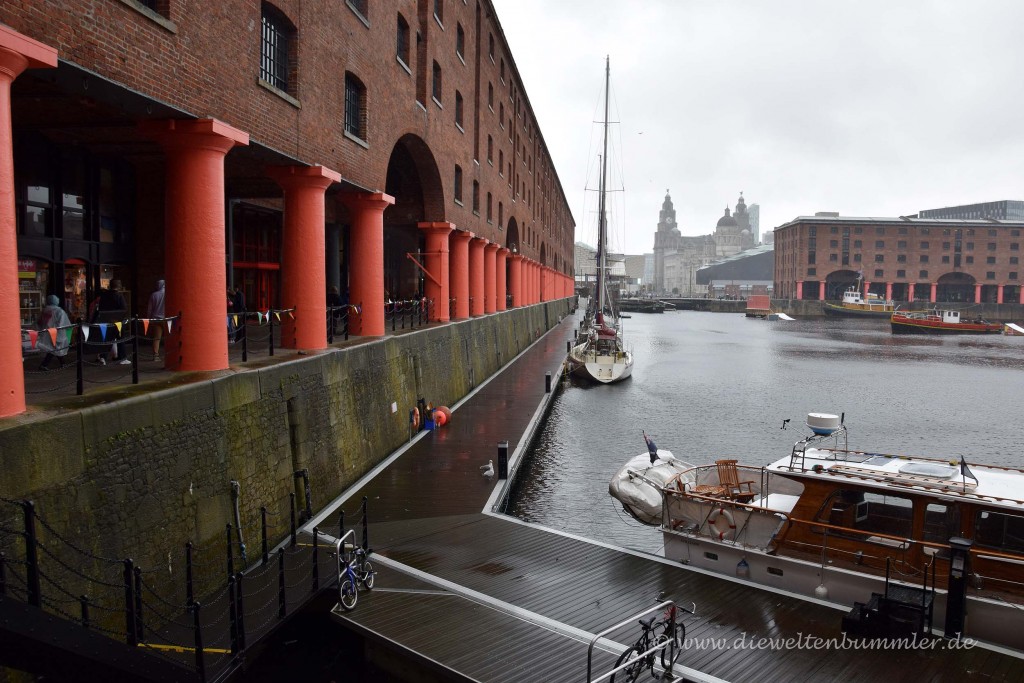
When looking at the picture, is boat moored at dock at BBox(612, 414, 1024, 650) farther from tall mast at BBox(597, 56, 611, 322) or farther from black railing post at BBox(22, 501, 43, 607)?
tall mast at BBox(597, 56, 611, 322)

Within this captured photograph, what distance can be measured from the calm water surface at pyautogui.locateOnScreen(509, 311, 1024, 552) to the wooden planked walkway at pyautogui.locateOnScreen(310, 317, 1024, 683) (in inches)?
202

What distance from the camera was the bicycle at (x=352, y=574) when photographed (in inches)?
411

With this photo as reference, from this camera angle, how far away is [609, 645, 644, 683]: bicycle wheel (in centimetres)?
846

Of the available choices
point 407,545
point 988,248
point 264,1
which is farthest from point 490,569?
point 988,248

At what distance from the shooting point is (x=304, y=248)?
16375mm

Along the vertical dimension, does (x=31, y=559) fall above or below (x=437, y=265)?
below

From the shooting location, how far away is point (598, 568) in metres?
12.3

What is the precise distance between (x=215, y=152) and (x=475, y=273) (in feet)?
76.8

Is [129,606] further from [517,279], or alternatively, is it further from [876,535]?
[517,279]

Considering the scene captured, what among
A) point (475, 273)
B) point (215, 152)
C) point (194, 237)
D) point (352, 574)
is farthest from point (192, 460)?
point (475, 273)

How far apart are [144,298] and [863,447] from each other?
24.4m

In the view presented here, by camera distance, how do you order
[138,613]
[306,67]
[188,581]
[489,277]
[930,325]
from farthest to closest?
1. [930,325]
2. [489,277]
3. [306,67]
4. [188,581]
5. [138,613]

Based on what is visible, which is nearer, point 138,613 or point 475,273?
point 138,613

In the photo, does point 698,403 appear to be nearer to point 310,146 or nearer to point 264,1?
point 310,146
